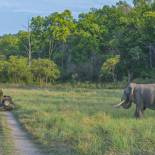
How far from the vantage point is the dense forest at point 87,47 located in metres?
83.2

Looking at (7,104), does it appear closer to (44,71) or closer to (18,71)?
(18,71)

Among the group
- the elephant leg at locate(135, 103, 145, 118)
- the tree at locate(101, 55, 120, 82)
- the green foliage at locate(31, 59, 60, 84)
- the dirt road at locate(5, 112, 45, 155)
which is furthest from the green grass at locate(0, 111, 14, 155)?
the green foliage at locate(31, 59, 60, 84)

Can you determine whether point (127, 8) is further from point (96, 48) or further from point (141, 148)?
point (141, 148)

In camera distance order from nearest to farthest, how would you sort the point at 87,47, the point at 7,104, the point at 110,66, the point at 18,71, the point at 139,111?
1. the point at 139,111
2. the point at 7,104
3. the point at 110,66
4. the point at 18,71
5. the point at 87,47

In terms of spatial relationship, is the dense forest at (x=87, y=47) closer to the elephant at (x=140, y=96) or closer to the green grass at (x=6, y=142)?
the elephant at (x=140, y=96)

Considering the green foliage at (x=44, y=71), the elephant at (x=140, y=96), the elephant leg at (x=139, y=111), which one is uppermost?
the green foliage at (x=44, y=71)

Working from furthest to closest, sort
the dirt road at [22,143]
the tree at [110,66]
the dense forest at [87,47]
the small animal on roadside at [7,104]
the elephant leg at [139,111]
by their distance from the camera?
the dense forest at [87,47] → the tree at [110,66] → the small animal on roadside at [7,104] → the elephant leg at [139,111] → the dirt road at [22,143]

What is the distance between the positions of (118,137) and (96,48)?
253ft

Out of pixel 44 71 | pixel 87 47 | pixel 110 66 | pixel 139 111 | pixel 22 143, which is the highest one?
pixel 87 47

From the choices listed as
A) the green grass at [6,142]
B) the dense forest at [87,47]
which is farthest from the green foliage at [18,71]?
the green grass at [6,142]

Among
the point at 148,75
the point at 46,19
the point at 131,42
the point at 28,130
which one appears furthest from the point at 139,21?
the point at 28,130

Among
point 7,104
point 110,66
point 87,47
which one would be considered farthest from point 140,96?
point 87,47

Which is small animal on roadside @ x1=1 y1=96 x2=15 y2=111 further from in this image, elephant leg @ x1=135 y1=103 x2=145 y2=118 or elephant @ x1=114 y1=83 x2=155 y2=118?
elephant leg @ x1=135 y1=103 x2=145 y2=118

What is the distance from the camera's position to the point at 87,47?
9062 centimetres
